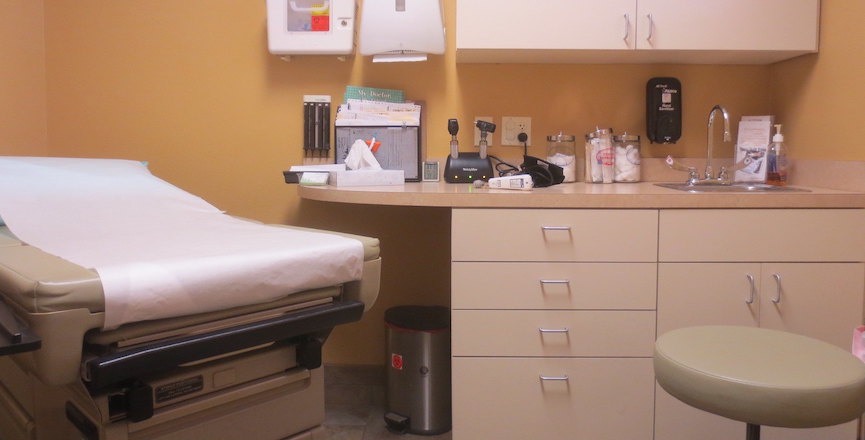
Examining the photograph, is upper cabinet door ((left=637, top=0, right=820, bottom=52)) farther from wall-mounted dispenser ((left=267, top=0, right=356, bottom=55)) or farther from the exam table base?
the exam table base

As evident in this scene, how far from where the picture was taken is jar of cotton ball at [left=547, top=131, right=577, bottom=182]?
7.90ft

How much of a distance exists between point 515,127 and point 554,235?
Answer: 2.42ft

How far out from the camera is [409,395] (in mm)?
2242

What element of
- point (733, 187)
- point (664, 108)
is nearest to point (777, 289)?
point (733, 187)

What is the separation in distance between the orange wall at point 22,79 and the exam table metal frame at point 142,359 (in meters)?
1.31

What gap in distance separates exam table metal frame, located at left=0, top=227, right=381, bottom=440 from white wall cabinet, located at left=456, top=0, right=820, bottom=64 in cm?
116

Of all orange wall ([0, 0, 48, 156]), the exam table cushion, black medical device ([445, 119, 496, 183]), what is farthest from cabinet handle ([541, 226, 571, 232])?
orange wall ([0, 0, 48, 156])

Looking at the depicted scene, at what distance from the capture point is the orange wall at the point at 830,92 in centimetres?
198

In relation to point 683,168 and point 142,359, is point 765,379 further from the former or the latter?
point 683,168

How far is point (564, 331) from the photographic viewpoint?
1905mm

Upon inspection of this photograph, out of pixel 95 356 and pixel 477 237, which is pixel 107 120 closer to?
pixel 477 237

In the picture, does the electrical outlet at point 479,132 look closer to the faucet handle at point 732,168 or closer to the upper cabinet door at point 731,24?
the upper cabinet door at point 731,24

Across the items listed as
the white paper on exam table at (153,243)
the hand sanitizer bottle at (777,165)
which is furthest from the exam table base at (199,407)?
the hand sanitizer bottle at (777,165)

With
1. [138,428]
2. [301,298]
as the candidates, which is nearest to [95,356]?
[138,428]
